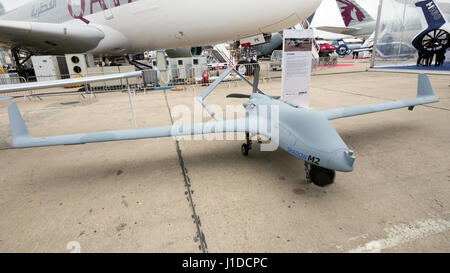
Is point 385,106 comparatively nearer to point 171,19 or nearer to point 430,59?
point 171,19

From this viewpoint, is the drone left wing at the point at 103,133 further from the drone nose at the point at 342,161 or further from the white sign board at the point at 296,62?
the white sign board at the point at 296,62

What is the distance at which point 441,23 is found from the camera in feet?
47.0

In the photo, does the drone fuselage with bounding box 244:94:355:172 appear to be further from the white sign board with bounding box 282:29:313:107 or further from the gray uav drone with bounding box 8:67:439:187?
the white sign board with bounding box 282:29:313:107

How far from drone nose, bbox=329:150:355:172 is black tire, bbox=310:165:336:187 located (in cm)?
24

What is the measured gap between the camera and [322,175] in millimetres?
3037

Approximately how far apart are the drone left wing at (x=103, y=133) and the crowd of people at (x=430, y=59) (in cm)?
2024

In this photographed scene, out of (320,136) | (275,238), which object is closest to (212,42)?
(320,136)

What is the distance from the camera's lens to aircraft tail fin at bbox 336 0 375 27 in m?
48.7

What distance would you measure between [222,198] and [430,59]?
21989mm

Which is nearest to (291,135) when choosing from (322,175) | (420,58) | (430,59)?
(322,175)

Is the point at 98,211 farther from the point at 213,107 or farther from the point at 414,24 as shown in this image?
the point at 414,24

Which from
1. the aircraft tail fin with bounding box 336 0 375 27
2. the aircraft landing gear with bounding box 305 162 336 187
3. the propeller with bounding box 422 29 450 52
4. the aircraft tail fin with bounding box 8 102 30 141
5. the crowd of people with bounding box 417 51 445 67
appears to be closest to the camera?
the aircraft landing gear with bounding box 305 162 336 187

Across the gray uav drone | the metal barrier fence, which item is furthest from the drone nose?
the metal barrier fence
